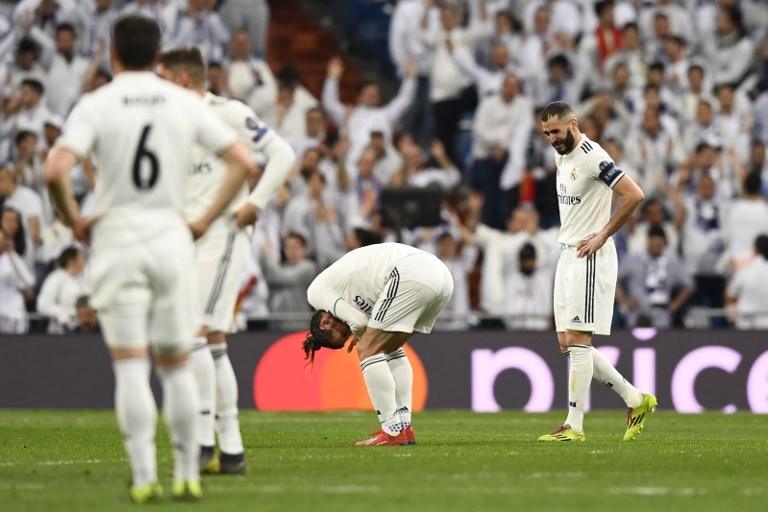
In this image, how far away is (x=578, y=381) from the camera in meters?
13.5

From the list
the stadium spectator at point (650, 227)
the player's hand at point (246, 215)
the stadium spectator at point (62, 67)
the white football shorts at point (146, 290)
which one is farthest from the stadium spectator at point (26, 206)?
the white football shorts at point (146, 290)

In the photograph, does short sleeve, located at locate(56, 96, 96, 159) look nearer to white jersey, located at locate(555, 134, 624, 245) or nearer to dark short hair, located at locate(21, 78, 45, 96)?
white jersey, located at locate(555, 134, 624, 245)

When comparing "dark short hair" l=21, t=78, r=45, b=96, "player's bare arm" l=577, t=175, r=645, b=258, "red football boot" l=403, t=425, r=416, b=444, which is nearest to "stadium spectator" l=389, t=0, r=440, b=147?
"dark short hair" l=21, t=78, r=45, b=96


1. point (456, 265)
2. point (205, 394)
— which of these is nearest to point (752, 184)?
point (456, 265)

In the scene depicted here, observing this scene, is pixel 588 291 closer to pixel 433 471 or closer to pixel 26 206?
pixel 433 471

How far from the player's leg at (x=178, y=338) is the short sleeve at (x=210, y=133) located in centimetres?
47

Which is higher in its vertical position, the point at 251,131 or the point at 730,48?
the point at 730,48

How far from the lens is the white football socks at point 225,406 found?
995 centimetres

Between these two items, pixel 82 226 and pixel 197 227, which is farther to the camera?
pixel 197 227

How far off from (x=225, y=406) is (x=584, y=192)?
14.7 feet

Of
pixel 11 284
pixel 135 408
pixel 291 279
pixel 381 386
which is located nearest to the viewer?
pixel 135 408

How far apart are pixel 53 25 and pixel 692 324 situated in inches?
397

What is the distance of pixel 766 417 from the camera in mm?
17922

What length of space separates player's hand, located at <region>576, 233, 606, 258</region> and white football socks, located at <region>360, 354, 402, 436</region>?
1.88 meters
